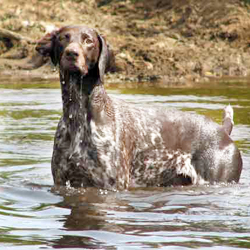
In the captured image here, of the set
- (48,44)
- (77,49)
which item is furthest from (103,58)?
(48,44)

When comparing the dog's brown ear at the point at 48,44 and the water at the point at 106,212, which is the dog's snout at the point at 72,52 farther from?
the water at the point at 106,212

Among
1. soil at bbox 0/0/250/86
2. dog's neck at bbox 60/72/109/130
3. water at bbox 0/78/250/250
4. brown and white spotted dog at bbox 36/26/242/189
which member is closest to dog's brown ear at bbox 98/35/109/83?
brown and white spotted dog at bbox 36/26/242/189

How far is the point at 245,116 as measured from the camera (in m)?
14.1

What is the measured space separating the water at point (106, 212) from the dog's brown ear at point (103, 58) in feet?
3.60

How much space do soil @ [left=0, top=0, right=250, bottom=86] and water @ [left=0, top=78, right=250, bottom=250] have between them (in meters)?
8.34

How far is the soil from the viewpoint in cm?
2058

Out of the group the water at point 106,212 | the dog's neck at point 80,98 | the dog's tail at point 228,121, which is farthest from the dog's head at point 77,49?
the dog's tail at point 228,121

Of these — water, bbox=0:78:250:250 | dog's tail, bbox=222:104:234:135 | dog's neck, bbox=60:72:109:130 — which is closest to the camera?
water, bbox=0:78:250:250

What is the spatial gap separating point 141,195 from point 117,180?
32 cm

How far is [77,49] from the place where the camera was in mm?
8062

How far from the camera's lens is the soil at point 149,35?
20.6 meters

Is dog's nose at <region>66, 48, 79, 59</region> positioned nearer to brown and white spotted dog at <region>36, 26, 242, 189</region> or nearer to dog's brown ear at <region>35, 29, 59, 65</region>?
brown and white spotted dog at <region>36, 26, 242, 189</region>

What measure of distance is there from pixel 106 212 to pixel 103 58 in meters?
1.49

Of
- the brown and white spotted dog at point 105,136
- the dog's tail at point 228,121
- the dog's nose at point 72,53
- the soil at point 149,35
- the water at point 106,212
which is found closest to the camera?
the water at point 106,212
